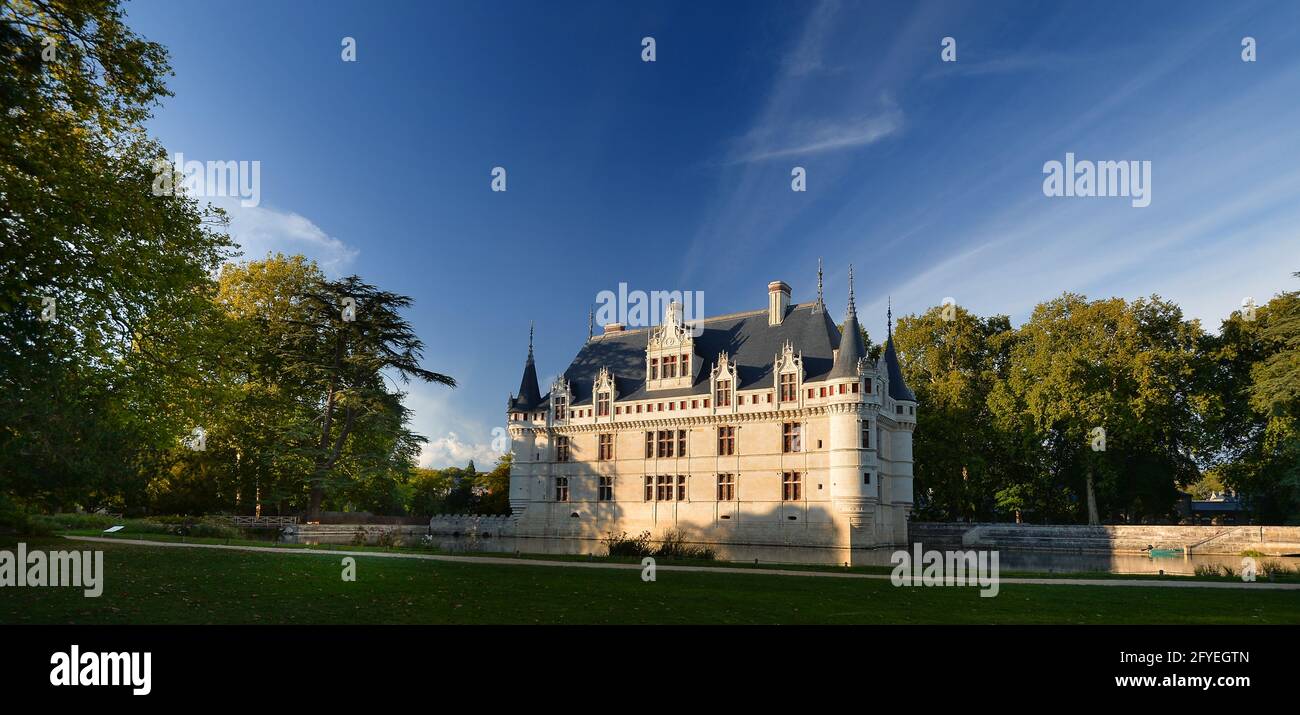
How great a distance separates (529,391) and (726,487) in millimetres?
13138

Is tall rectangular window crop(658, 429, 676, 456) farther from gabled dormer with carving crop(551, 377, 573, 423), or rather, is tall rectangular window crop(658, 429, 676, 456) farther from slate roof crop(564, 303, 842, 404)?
gabled dormer with carving crop(551, 377, 573, 423)

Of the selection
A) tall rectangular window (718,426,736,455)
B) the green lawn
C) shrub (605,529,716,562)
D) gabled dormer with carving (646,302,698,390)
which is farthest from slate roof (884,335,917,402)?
the green lawn

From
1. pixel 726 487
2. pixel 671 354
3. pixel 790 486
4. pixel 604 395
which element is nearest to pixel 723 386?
pixel 671 354

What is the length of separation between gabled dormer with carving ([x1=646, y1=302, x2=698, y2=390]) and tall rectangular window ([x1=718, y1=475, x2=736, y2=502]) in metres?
4.98

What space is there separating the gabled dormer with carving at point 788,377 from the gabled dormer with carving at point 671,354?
484cm

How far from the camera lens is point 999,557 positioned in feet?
117

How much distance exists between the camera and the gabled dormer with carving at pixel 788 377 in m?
34.3

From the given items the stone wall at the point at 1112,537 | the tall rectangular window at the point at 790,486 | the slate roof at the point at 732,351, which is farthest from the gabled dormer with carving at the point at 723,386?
the stone wall at the point at 1112,537
